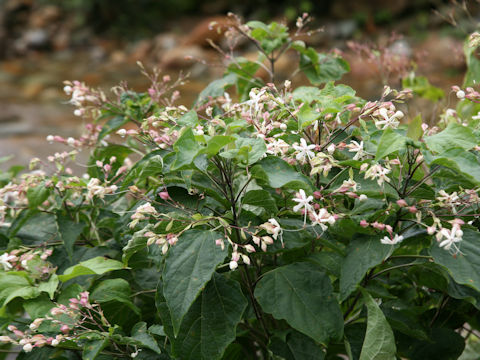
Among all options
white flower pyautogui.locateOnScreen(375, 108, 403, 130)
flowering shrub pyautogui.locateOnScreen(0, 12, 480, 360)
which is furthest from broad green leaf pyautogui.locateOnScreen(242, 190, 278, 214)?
white flower pyautogui.locateOnScreen(375, 108, 403, 130)

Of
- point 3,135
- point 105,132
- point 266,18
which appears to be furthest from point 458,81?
point 105,132

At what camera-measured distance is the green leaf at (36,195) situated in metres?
1.36

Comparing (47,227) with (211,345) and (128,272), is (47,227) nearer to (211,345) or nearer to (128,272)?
(128,272)

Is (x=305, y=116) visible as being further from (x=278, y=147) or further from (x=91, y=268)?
(x=91, y=268)

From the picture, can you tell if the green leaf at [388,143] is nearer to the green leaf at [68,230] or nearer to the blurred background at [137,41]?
the green leaf at [68,230]

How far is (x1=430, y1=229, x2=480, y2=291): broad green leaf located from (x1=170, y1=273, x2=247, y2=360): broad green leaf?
39cm

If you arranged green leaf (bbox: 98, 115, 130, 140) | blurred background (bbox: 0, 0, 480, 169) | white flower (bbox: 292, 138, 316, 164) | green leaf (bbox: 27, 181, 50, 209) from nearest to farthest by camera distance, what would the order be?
white flower (bbox: 292, 138, 316, 164) < green leaf (bbox: 27, 181, 50, 209) < green leaf (bbox: 98, 115, 130, 140) < blurred background (bbox: 0, 0, 480, 169)

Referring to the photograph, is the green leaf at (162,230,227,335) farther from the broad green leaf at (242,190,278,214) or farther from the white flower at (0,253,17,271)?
the white flower at (0,253,17,271)

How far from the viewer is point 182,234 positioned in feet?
3.57

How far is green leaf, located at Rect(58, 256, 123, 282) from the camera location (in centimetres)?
118

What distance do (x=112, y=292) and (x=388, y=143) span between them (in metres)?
0.66

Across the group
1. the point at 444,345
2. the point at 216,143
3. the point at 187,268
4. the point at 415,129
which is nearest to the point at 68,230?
the point at 187,268

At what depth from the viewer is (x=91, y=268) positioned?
4.00ft

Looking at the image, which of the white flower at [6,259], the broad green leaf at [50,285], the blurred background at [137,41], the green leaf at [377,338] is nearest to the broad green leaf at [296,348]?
the green leaf at [377,338]
